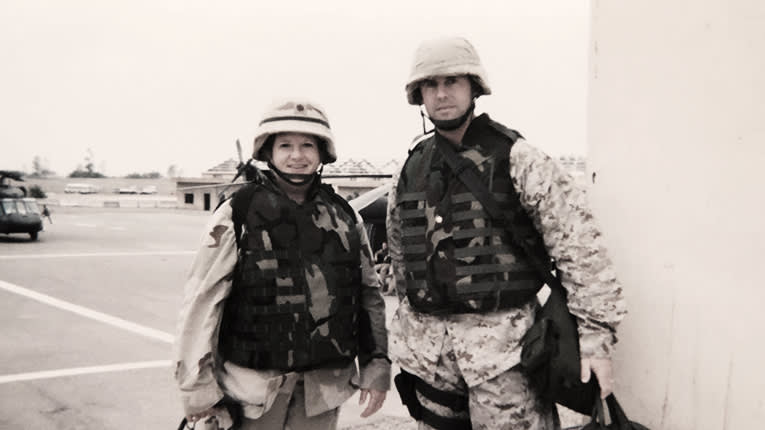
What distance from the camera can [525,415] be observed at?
2182 millimetres

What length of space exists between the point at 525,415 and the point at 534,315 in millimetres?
Answer: 349

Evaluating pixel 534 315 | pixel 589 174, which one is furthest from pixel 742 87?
pixel 534 315

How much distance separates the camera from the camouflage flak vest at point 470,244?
2184 mm

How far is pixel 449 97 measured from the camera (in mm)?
2301

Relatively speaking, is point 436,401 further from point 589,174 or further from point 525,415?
point 589,174

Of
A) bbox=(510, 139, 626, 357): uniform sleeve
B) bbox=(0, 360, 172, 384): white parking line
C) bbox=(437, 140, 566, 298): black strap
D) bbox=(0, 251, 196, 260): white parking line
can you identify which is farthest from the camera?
bbox=(0, 251, 196, 260): white parking line

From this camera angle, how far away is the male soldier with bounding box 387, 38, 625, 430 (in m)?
2.09

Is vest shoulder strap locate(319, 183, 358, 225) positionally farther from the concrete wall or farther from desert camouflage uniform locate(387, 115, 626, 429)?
the concrete wall

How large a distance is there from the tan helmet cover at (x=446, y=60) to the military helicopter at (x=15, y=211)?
58.7 ft


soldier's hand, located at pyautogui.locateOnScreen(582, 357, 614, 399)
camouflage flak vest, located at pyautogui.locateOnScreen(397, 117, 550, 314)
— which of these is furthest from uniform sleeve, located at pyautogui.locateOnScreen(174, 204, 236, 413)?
soldier's hand, located at pyautogui.locateOnScreen(582, 357, 614, 399)

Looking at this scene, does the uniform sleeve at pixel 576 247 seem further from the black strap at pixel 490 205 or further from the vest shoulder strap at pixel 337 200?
the vest shoulder strap at pixel 337 200

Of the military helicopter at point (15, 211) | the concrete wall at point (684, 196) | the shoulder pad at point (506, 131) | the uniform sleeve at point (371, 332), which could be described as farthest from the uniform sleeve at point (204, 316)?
the military helicopter at point (15, 211)

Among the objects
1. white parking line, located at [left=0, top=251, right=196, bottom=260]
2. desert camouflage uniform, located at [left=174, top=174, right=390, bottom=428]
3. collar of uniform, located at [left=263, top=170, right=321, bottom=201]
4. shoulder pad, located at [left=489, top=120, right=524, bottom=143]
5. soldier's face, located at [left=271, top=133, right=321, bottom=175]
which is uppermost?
shoulder pad, located at [left=489, top=120, right=524, bottom=143]

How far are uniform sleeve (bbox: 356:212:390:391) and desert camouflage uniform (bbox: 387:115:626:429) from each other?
0.20 metres
